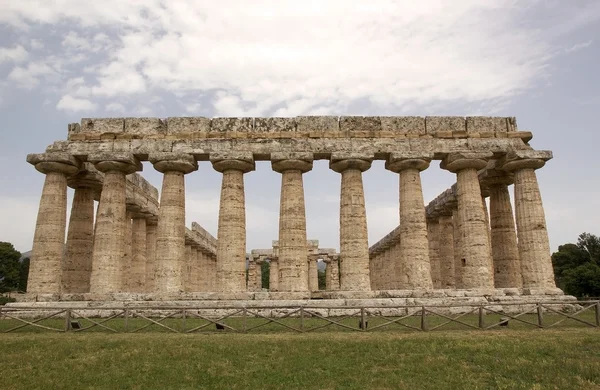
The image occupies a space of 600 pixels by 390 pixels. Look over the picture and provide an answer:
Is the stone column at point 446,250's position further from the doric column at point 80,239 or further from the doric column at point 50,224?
the doric column at point 50,224

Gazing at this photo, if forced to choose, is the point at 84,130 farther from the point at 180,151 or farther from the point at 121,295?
the point at 121,295

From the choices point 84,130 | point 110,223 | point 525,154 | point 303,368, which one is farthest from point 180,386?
point 525,154

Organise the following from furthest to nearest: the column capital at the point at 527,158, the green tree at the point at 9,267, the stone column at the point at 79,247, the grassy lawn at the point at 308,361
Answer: the green tree at the point at 9,267, the stone column at the point at 79,247, the column capital at the point at 527,158, the grassy lawn at the point at 308,361

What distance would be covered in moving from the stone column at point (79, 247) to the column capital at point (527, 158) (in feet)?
92.5

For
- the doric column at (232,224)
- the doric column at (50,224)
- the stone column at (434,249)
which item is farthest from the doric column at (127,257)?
the stone column at (434,249)

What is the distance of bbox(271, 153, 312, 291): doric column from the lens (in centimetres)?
2706

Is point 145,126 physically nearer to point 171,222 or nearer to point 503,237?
point 171,222

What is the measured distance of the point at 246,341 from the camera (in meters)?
15.9

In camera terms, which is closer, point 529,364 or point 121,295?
point 529,364

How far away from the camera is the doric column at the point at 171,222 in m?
27.0

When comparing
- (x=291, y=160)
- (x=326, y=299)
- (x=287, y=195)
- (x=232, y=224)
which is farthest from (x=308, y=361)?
(x=291, y=160)

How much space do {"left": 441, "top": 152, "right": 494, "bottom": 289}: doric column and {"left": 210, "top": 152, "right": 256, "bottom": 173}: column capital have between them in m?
12.6

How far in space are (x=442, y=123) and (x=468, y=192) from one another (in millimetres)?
4722

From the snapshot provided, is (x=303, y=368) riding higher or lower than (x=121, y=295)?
lower
